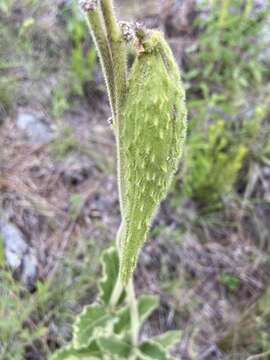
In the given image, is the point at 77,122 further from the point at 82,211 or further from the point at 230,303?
the point at 230,303

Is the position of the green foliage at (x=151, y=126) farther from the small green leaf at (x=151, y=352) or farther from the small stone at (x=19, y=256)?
the small stone at (x=19, y=256)

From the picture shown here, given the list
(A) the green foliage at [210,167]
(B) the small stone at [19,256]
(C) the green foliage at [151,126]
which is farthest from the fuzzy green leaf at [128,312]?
(C) the green foliage at [151,126]

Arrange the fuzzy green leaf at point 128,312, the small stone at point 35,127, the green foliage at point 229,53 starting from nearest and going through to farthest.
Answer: the fuzzy green leaf at point 128,312
the small stone at point 35,127
the green foliage at point 229,53

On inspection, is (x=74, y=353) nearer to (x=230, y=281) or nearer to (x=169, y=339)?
(x=169, y=339)

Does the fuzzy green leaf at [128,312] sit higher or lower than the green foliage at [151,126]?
lower

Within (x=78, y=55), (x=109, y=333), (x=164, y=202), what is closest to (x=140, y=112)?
(x=109, y=333)

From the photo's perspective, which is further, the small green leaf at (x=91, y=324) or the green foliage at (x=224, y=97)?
the green foliage at (x=224, y=97)

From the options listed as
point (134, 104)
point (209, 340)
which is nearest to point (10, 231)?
point (209, 340)
